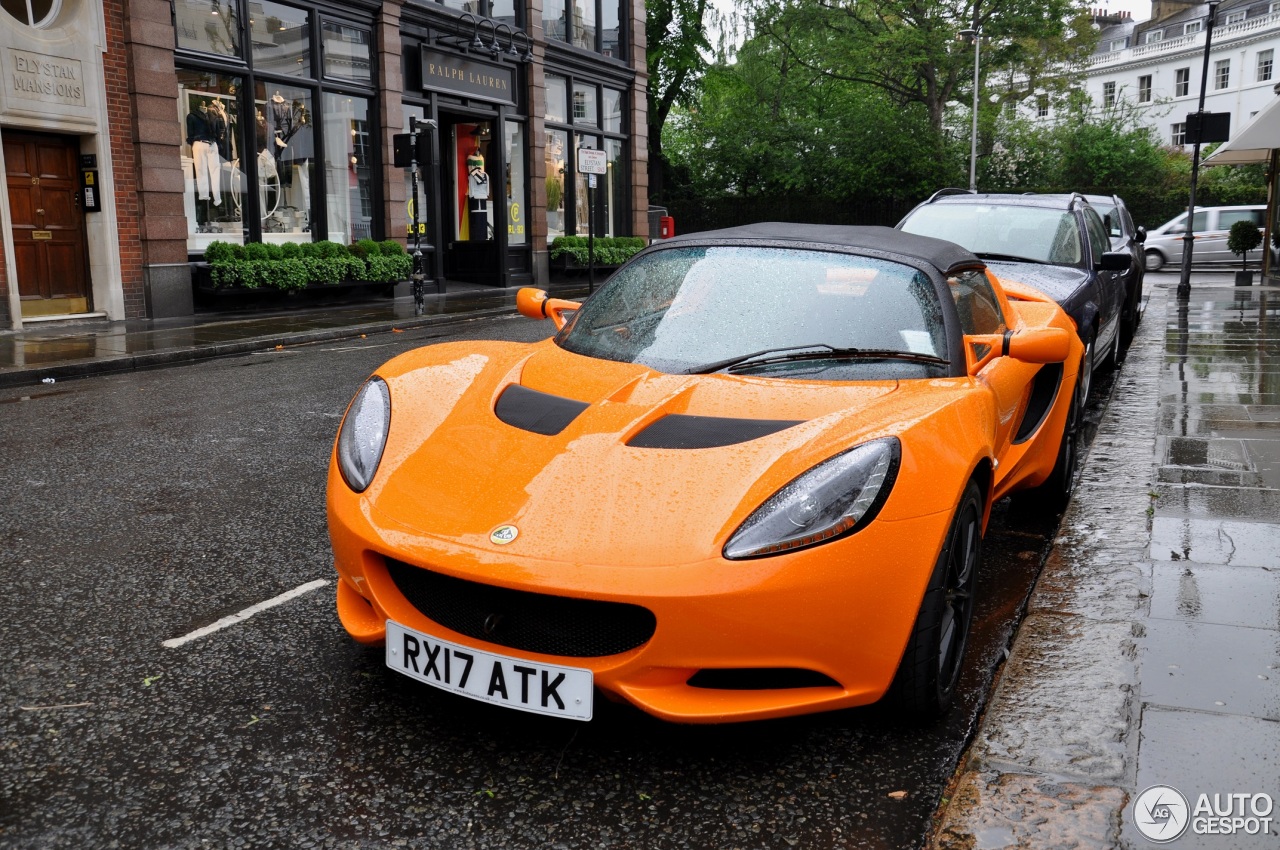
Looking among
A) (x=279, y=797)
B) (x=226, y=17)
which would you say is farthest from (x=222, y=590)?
(x=226, y=17)

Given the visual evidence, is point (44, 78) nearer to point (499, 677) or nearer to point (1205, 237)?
point (499, 677)

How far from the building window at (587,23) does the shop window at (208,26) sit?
942 centimetres

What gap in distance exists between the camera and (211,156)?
56.1 ft

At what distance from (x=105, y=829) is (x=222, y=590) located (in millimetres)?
1715

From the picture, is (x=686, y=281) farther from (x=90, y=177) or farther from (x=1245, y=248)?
Result: (x=1245, y=248)

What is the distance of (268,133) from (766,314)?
54.2 feet

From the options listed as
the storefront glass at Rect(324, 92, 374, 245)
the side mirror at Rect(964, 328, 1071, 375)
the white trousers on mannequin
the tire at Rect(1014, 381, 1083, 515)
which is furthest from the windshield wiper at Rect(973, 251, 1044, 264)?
the storefront glass at Rect(324, 92, 374, 245)

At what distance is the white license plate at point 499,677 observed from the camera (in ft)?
8.40

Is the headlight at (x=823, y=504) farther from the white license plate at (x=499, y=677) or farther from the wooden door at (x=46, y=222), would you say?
the wooden door at (x=46, y=222)

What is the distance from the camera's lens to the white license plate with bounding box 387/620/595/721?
256 centimetres

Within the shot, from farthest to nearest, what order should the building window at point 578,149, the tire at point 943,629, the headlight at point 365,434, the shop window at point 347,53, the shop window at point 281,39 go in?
the building window at point 578,149 < the shop window at point 347,53 < the shop window at point 281,39 < the headlight at point 365,434 < the tire at point 943,629

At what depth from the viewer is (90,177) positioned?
15422mm

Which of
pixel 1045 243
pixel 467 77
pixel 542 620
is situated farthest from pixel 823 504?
pixel 467 77

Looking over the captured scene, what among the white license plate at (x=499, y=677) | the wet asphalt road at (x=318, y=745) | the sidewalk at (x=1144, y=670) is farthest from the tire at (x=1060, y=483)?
the white license plate at (x=499, y=677)
